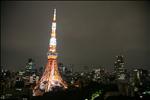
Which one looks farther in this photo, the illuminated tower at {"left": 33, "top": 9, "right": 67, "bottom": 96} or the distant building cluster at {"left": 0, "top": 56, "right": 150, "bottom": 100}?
the illuminated tower at {"left": 33, "top": 9, "right": 67, "bottom": 96}

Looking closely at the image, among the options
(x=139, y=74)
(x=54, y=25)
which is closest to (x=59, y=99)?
(x=54, y=25)

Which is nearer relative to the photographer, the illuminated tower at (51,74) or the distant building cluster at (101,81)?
the distant building cluster at (101,81)

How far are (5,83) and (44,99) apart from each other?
1040 centimetres

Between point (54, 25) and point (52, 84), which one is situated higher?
point (54, 25)

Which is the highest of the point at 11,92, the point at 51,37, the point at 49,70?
the point at 51,37

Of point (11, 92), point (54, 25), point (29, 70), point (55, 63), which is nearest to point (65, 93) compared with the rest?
point (11, 92)

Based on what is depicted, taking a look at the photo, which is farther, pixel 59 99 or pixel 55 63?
pixel 55 63

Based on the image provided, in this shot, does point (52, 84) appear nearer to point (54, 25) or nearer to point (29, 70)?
point (54, 25)

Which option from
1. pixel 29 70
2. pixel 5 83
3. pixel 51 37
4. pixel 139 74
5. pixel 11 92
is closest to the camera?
pixel 11 92

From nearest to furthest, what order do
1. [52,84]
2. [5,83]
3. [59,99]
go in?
[59,99] < [52,84] < [5,83]

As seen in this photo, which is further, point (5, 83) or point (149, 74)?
point (149, 74)

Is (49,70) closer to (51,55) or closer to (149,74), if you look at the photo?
(51,55)

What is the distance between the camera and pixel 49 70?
17531mm

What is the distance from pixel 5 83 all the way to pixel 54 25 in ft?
17.3
